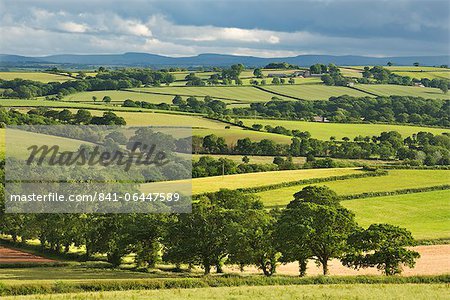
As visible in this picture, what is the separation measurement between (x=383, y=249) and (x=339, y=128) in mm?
113996

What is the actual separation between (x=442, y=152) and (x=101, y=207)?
3482 inches

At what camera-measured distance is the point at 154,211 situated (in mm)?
69438

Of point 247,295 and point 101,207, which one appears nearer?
point 247,295

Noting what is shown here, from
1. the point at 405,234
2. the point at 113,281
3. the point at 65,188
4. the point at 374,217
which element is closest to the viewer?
the point at 113,281

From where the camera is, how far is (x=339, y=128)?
559 ft

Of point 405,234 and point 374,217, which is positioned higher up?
point 405,234

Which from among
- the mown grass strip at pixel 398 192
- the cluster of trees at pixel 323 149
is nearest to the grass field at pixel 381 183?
the mown grass strip at pixel 398 192

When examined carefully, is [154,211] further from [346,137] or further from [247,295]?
[346,137]

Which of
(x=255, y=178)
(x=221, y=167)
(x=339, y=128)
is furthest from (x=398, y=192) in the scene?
(x=339, y=128)

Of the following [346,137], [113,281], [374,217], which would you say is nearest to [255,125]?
[346,137]

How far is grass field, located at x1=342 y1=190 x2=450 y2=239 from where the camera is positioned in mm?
86562

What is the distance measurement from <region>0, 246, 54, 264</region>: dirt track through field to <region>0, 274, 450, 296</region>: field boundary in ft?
51.7

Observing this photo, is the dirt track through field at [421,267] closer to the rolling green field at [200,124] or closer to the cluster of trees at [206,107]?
the rolling green field at [200,124]

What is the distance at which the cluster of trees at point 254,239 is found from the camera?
58594mm
